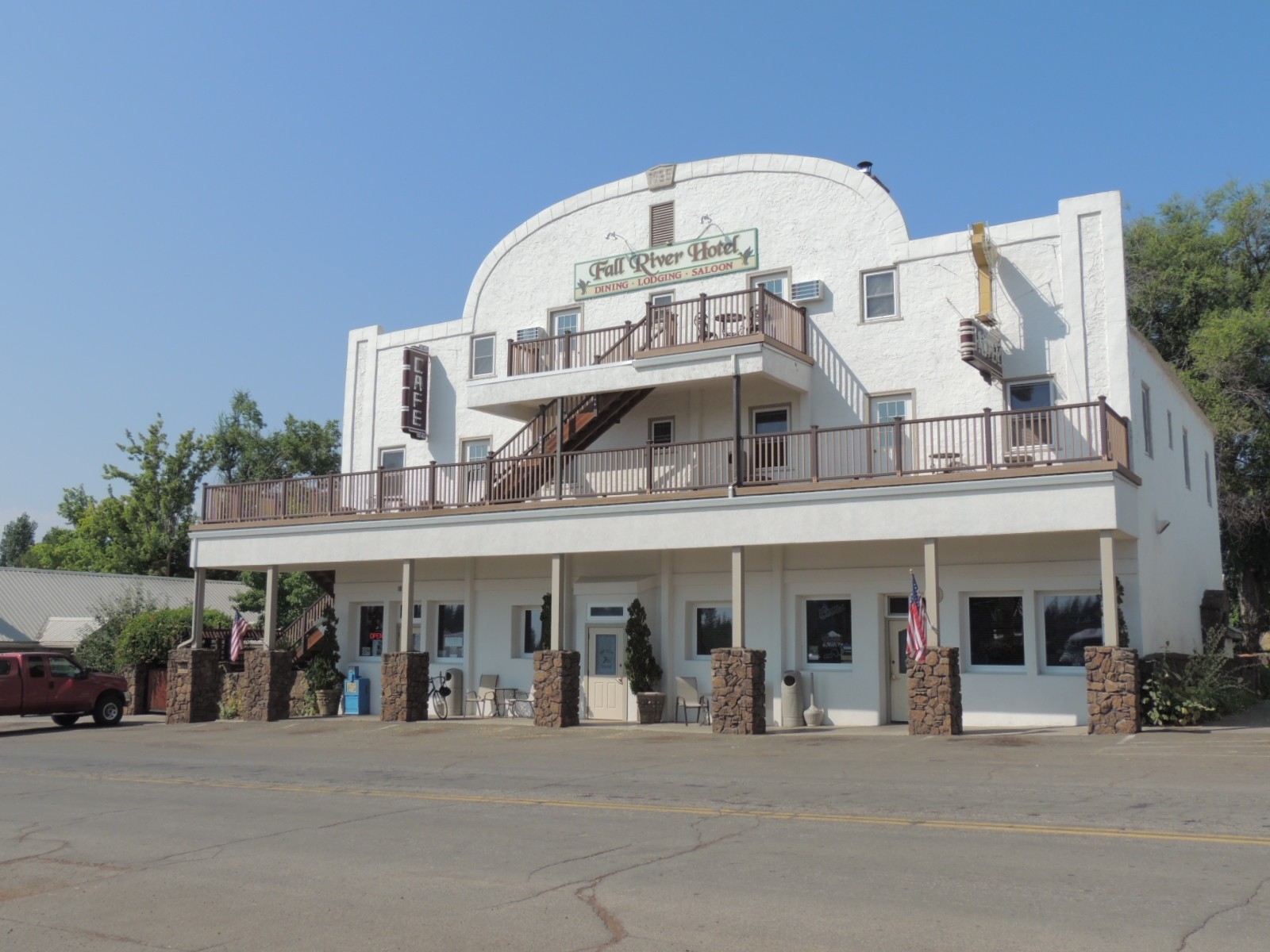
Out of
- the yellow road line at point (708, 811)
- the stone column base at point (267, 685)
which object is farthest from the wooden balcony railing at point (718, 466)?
the yellow road line at point (708, 811)

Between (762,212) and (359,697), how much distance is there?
14.8 m

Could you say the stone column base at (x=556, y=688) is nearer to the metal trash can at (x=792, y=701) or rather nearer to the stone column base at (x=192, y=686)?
the metal trash can at (x=792, y=701)

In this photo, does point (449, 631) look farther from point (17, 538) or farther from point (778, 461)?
point (17, 538)

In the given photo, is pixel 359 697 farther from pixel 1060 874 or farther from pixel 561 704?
pixel 1060 874

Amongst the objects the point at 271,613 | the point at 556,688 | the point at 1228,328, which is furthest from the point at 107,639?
the point at 1228,328

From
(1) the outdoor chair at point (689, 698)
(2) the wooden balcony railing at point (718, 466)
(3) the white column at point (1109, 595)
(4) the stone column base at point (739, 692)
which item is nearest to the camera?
(3) the white column at point (1109, 595)

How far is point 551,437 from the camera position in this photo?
25000mm

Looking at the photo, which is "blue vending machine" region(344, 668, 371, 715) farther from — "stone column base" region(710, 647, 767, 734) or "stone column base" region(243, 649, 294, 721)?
"stone column base" region(710, 647, 767, 734)

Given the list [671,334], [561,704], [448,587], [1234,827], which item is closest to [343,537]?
[448,587]

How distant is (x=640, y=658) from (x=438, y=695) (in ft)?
17.9

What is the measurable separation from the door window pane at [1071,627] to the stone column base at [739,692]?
512cm

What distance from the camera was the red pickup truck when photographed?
25.0 m

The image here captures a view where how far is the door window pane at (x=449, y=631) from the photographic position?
2744cm

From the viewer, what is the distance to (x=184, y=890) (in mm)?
8328
